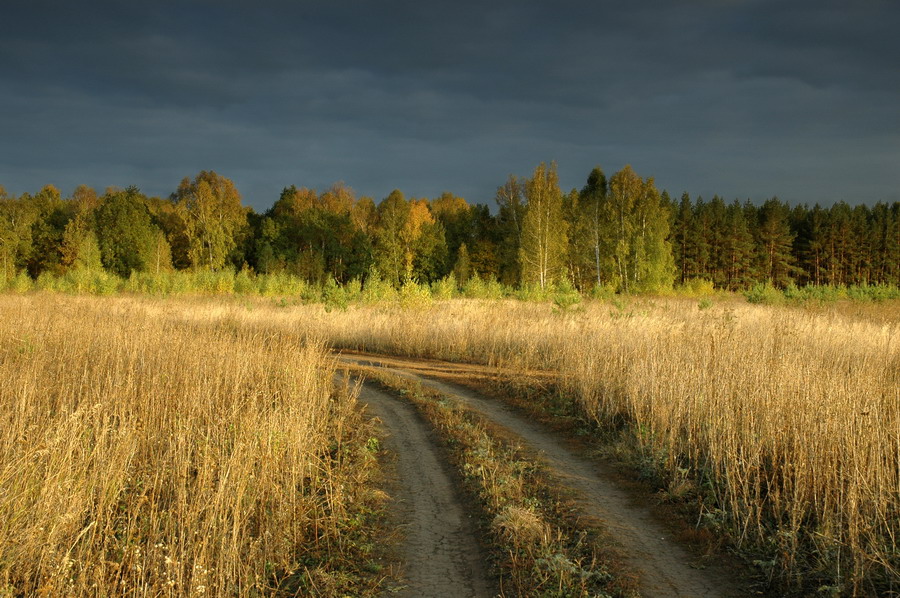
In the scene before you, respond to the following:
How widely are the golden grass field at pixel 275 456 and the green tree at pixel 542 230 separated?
102 feet

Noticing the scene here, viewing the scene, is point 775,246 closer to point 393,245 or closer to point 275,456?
point 393,245

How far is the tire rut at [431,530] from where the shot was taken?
15.3 ft

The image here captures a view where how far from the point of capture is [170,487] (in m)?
5.48

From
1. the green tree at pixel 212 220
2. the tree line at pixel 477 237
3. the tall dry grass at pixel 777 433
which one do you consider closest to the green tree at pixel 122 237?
the tree line at pixel 477 237

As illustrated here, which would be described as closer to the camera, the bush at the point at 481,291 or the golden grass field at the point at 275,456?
the golden grass field at the point at 275,456

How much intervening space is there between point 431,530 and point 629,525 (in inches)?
80.7

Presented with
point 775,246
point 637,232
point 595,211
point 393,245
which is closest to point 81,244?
point 393,245

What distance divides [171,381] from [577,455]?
20.5ft

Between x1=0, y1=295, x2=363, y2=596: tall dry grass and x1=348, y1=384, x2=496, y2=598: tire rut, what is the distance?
0.71m

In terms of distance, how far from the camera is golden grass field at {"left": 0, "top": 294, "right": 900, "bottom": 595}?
4352mm

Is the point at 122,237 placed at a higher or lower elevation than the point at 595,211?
lower

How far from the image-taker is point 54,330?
12453mm

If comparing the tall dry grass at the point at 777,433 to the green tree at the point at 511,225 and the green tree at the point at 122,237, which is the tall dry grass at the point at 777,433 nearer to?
the green tree at the point at 511,225

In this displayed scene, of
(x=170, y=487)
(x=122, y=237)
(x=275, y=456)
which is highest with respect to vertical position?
(x=122, y=237)
